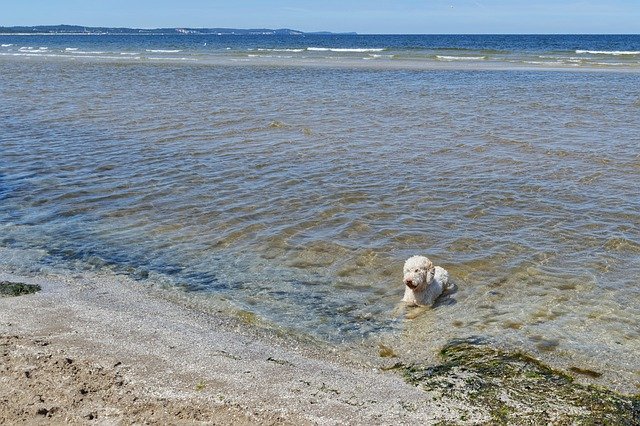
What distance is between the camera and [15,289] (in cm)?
680

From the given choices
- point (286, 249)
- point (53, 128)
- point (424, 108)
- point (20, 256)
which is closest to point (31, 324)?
point (20, 256)

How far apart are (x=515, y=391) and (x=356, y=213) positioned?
502 centimetres

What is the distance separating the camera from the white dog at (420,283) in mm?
6562

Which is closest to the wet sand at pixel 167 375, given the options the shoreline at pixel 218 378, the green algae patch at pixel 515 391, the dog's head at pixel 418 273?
the shoreline at pixel 218 378

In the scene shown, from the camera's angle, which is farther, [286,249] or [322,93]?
[322,93]

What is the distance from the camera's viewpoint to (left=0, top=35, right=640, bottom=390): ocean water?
6543mm

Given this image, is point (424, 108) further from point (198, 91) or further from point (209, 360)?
point (209, 360)

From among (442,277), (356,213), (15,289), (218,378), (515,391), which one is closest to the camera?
(515,391)

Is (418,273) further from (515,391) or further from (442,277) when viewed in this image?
(515,391)

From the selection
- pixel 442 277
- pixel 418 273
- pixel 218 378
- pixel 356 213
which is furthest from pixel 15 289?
pixel 356 213

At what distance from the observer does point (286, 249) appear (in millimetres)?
8359

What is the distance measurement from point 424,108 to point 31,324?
1616 cm

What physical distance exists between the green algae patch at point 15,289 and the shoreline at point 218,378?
378 millimetres

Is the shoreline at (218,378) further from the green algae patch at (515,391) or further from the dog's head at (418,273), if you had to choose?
the dog's head at (418,273)
